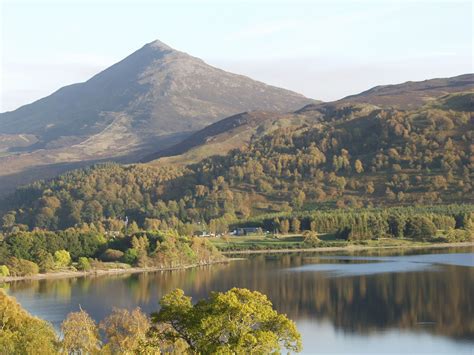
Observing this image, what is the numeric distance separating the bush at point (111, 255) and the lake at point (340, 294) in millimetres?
9521

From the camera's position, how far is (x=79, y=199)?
19250cm

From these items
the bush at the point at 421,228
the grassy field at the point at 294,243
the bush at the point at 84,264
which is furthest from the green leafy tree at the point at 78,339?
the bush at the point at 421,228

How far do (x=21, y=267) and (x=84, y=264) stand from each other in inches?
305

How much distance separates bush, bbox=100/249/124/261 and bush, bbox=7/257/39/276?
1162 cm

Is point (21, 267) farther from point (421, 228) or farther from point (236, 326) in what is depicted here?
point (236, 326)

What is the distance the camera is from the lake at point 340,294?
179 ft

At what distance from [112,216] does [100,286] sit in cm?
9381

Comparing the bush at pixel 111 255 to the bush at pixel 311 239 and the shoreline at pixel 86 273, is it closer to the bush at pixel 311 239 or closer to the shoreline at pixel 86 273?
the shoreline at pixel 86 273

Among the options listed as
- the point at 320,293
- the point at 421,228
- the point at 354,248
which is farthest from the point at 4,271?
the point at 421,228

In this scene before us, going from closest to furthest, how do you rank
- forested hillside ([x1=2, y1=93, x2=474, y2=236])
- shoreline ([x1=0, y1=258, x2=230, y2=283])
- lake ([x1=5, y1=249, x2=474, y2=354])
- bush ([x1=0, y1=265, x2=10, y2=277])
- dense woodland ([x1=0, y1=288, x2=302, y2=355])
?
dense woodland ([x1=0, y1=288, x2=302, y2=355]) < lake ([x1=5, y1=249, x2=474, y2=354]) < bush ([x1=0, y1=265, x2=10, y2=277]) < shoreline ([x1=0, y1=258, x2=230, y2=283]) < forested hillside ([x1=2, y1=93, x2=474, y2=236])

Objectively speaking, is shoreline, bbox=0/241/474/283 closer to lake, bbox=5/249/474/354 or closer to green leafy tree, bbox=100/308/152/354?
lake, bbox=5/249/474/354

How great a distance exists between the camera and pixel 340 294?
7388 cm

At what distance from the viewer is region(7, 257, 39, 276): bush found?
93438 millimetres

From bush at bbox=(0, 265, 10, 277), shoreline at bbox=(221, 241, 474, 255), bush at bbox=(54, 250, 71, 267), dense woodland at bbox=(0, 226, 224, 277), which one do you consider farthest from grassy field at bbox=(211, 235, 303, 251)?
bush at bbox=(0, 265, 10, 277)
